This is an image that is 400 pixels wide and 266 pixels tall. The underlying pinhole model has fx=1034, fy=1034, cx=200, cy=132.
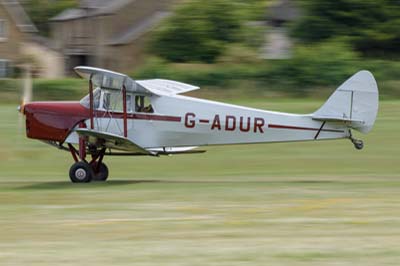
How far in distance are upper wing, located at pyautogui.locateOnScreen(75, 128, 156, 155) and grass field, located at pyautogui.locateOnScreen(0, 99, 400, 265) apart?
65 centimetres

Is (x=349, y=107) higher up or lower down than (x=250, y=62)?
higher up

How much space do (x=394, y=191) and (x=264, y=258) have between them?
24.0 ft

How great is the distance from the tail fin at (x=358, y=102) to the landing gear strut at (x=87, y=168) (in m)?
4.55

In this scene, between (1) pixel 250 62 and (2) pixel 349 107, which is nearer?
(2) pixel 349 107

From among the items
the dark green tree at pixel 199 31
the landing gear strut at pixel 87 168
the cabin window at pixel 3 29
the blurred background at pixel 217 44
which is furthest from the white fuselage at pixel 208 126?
the cabin window at pixel 3 29

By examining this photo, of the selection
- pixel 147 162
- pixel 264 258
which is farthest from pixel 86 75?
pixel 264 258

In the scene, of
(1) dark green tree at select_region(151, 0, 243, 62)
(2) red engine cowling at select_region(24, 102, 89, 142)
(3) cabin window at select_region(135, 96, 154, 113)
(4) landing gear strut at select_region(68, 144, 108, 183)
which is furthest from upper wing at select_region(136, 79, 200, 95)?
(1) dark green tree at select_region(151, 0, 243, 62)

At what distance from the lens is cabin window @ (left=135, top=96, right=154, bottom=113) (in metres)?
19.6

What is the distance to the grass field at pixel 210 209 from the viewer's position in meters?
10.9

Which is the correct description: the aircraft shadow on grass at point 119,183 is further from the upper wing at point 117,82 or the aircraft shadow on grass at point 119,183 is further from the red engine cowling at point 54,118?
the upper wing at point 117,82

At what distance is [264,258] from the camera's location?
34.6 ft

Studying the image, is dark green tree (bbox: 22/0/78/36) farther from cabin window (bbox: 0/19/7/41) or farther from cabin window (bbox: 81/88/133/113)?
cabin window (bbox: 81/88/133/113)

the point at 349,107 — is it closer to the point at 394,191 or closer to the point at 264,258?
the point at 394,191

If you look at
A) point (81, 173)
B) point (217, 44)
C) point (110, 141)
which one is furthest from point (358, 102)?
point (217, 44)
